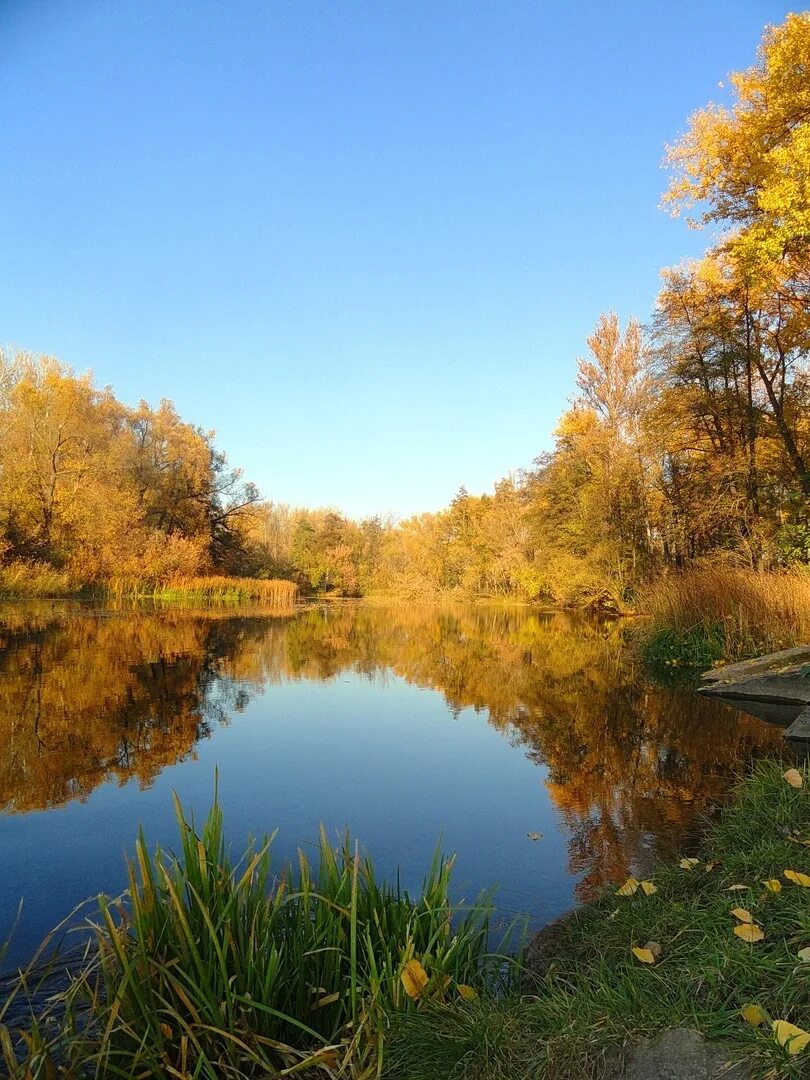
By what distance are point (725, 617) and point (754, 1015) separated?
11761 millimetres

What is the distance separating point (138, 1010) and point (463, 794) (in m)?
3.83

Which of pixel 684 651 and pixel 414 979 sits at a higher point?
pixel 414 979

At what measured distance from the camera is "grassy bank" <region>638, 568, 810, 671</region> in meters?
11.4

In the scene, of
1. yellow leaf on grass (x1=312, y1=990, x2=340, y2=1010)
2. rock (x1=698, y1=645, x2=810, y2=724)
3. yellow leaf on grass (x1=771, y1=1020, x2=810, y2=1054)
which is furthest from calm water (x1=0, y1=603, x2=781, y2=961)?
yellow leaf on grass (x1=771, y1=1020, x2=810, y2=1054)

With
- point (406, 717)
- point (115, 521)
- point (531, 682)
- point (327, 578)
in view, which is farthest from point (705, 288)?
point (327, 578)

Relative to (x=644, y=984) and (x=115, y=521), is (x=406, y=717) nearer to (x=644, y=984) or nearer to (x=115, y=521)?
(x=644, y=984)

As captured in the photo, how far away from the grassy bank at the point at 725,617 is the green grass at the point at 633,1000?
9.56 meters

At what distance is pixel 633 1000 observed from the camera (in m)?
2.08

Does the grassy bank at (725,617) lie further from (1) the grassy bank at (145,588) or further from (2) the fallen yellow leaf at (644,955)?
(1) the grassy bank at (145,588)

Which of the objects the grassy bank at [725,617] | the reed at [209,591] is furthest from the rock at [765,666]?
the reed at [209,591]

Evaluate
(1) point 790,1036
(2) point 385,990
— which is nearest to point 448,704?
(2) point 385,990

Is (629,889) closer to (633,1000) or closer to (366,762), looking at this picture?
(633,1000)

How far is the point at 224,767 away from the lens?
242 inches

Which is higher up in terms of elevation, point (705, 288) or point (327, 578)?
point (705, 288)
